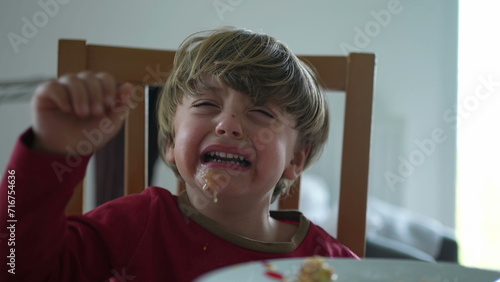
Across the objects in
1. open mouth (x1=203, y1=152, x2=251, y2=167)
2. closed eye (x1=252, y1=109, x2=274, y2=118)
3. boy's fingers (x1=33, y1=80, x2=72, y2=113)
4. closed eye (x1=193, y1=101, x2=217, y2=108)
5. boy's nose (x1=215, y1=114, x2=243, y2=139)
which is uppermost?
boy's fingers (x1=33, y1=80, x2=72, y2=113)

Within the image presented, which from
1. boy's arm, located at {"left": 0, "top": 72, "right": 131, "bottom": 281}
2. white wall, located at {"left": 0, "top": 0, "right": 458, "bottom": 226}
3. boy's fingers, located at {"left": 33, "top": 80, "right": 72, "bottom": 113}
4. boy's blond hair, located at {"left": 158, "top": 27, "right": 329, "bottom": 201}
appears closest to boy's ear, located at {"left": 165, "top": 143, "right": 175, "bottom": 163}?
boy's blond hair, located at {"left": 158, "top": 27, "right": 329, "bottom": 201}

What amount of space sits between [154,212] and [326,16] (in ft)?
7.08

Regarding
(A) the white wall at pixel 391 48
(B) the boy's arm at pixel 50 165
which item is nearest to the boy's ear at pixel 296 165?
(B) the boy's arm at pixel 50 165

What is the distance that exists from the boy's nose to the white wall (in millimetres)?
1383

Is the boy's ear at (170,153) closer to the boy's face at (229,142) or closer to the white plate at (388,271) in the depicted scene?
the boy's face at (229,142)

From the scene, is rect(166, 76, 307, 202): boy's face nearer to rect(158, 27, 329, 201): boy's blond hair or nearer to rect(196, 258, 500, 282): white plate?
rect(158, 27, 329, 201): boy's blond hair

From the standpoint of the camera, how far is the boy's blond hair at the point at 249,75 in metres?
0.77

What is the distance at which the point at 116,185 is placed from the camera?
119 centimetres

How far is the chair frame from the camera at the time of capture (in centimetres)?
87

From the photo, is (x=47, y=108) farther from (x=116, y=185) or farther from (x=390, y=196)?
(x=390, y=196)

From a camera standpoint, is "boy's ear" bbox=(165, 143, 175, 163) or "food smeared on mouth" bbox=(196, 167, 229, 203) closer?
"food smeared on mouth" bbox=(196, 167, 229, 203)

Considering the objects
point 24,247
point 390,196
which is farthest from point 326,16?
point 24,247

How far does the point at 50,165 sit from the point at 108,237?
0.20 m

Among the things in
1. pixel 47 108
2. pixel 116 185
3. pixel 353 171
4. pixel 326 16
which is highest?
pixel 326 16
